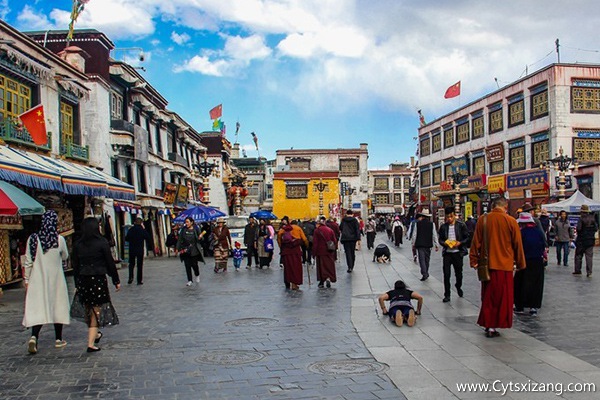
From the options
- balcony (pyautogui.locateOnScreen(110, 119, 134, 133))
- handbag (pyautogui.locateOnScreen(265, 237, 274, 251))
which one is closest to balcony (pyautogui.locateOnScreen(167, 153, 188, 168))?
balcony (pyautogui.locateOnScreen(110, 119, 134, 133))

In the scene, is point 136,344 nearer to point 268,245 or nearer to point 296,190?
point 268,245

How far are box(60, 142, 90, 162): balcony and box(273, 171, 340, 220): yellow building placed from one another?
144 ft

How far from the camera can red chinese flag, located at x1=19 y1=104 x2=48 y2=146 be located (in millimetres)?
16047

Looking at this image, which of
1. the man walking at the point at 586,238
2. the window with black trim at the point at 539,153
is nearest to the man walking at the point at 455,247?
the man walking at the point at 586,238

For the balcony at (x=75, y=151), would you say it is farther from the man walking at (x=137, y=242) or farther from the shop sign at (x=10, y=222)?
the man walking at (x=137, y=242)

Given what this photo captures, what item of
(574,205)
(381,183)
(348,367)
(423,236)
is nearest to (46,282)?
(348,367)

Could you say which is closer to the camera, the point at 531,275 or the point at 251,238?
the point at 531,275

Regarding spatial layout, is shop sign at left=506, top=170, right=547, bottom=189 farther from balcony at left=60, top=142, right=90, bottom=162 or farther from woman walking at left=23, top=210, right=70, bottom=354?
woman walking at left=23, top=210, right=70, bottom=354

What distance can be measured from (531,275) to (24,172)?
1091cm

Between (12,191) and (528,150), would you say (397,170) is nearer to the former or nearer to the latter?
(528,150)

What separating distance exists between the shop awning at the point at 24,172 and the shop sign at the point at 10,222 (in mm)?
1094

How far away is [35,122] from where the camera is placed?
637 inches

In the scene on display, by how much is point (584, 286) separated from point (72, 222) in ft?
50.7

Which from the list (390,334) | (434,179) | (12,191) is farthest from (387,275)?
(434,179)
